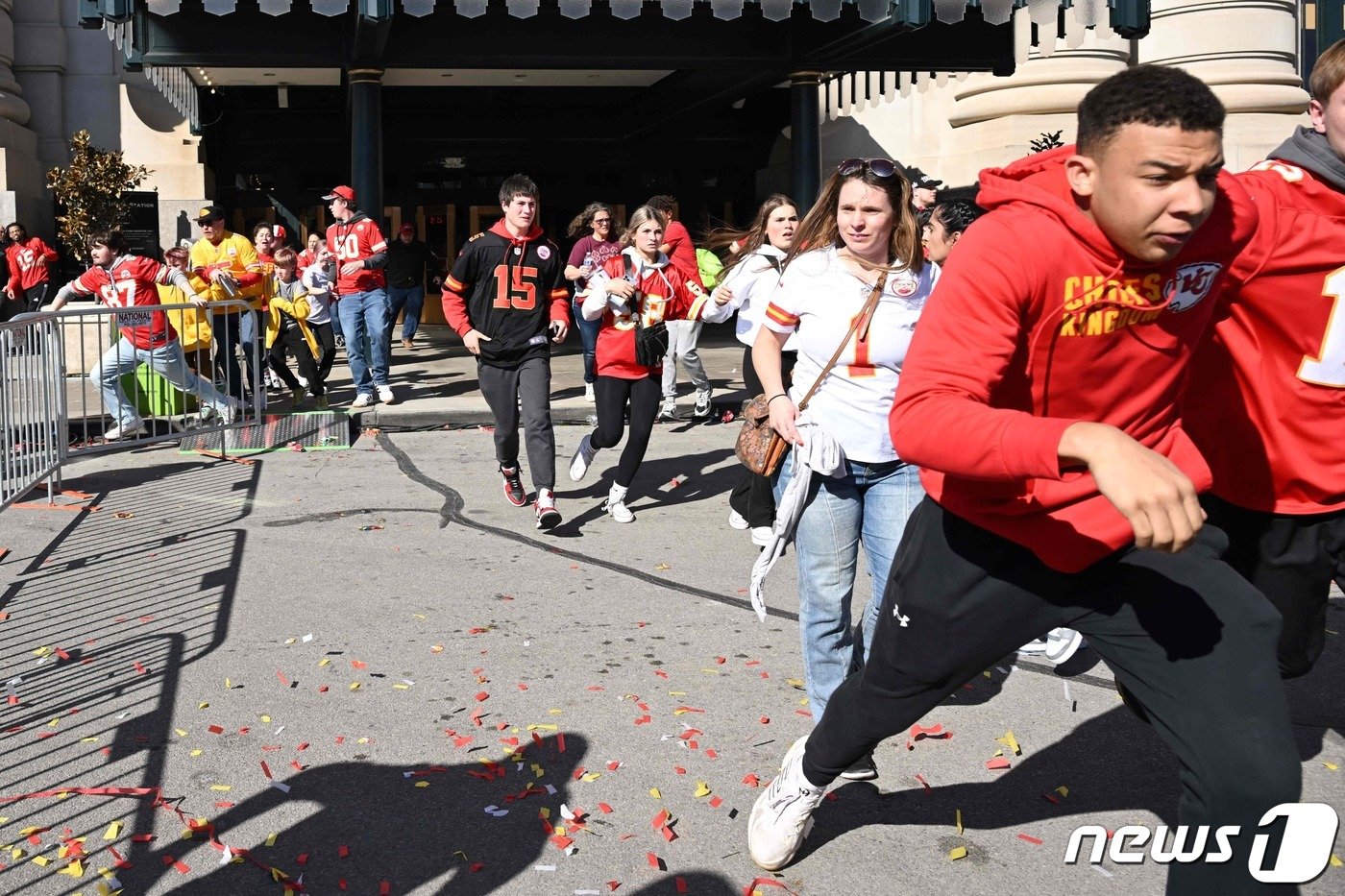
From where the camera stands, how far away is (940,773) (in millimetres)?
4539

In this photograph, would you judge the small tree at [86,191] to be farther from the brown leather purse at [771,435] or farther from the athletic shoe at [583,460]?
the brown leather purse at [771,435]

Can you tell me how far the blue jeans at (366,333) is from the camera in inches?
551

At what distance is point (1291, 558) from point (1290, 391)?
439mm

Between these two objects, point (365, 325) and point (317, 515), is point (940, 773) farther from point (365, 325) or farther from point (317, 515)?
point (365, 325)

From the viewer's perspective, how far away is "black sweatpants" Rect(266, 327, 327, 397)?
14.6m

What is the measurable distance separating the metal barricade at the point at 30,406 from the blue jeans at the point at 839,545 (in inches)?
217

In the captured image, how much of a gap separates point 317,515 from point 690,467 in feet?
9.81

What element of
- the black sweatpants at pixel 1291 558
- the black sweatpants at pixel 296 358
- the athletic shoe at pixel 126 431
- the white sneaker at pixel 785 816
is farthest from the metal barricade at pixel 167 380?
the black sweatpants at pixel 1291 558

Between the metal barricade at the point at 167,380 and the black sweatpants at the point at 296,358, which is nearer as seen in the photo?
the metal barricade at the point at 167,380

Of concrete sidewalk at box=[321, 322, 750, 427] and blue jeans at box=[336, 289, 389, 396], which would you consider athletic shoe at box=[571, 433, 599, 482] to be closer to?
concrete sidewalk at box=[321, 322, 750, 427]

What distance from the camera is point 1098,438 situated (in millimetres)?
2404

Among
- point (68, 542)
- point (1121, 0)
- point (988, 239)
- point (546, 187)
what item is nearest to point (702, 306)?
point (68, 542)

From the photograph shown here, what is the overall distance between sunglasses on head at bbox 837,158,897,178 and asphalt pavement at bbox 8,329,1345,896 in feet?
6.14

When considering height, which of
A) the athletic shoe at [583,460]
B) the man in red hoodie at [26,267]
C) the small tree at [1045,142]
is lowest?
the athletic shoe at [583,460]
